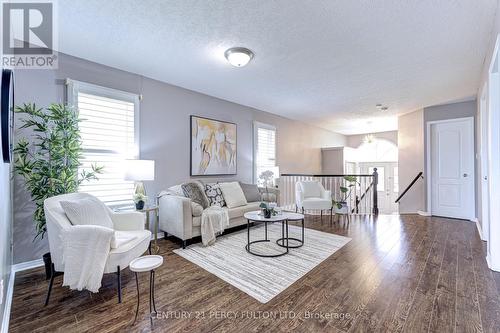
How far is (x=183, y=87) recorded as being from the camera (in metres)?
4.24

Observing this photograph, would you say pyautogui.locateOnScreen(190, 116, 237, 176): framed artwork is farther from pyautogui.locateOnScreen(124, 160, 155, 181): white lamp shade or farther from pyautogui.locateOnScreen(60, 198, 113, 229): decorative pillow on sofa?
pyautogui.locateOnScreen(60, 198, 113, 229): decorative pillow on sofa

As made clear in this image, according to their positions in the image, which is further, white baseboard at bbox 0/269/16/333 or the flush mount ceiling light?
the flush mount ceiling light

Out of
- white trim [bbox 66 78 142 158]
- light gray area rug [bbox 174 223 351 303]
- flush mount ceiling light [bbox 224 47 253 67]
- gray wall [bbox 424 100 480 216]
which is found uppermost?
flush mount ceiling light [bbox 224 47 253 67]

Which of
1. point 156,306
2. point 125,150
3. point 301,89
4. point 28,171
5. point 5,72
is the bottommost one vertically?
point 156,306

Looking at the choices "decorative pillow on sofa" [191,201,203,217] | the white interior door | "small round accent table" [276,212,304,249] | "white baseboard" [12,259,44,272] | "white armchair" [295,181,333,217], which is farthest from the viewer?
the white interior door

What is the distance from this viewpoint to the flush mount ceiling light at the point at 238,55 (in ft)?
9.36

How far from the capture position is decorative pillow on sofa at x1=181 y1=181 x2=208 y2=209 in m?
3.64

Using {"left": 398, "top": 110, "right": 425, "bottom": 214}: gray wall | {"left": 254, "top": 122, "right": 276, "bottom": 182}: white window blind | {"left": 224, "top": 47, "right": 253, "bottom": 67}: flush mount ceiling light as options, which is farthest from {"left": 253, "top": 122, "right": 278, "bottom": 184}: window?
{"left": 398, "top": 110, "right": 425, "bottom": 214}: gray wall

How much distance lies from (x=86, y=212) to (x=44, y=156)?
4.09ft

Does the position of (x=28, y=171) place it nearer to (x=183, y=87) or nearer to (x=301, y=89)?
(x=183, y=87)

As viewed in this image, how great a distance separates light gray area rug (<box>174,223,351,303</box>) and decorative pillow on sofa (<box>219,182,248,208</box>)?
0.55 meters

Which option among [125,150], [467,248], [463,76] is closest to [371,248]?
[467,248]

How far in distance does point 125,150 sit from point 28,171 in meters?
1.20

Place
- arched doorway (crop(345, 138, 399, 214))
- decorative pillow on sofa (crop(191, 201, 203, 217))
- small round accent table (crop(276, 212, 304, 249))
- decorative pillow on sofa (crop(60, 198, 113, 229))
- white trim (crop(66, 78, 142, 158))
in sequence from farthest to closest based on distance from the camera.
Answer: arched doorway (crop(345, 138, 399, 214)) → decorative pillow on sofa (crop(191, 201, 203, 217)) → small round accent table (crop(276, 212, 304, 249)) → white trim (crop(66, 78, 142, 158)) → decorative pillow on sofa (crop(60, 198, 113, 229))
